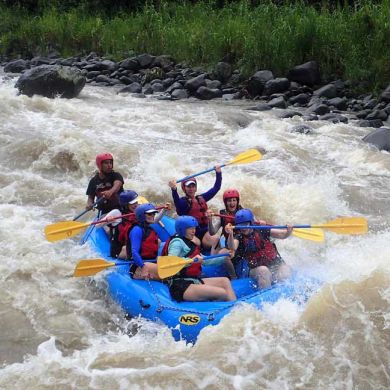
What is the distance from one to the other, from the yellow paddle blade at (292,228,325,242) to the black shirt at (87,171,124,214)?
196cm

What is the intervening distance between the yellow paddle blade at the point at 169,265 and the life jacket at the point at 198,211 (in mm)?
1156

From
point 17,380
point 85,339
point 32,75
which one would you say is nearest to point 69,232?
point 85,339

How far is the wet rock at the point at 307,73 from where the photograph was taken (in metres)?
12.0

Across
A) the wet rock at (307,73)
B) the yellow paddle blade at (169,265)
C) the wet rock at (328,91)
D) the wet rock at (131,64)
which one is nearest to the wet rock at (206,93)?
the wet rock at (307,73)

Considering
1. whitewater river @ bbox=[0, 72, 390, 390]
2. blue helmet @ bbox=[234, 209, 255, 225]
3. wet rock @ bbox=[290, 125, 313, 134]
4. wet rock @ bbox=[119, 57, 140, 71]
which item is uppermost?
blue helmet @ bbox=[234, 209, 255, 225]

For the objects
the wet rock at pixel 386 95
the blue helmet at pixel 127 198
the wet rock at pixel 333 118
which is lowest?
the wet rock at pixel 333 118

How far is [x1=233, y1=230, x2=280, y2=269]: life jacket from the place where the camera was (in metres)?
4.70

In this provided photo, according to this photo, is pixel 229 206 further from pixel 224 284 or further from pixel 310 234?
pixel 224 284

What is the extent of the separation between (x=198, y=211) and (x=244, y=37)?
334 inches

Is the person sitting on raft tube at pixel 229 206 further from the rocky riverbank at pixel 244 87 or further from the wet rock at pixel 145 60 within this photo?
the wet rock at pixel 145 60

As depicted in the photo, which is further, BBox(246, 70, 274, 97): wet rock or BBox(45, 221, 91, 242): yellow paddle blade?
BBox(246, 70, 274, 97): wet rock

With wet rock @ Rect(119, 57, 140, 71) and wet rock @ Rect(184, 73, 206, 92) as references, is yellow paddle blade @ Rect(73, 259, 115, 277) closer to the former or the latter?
wet rock @ Rect(184, 73, 206, 92)

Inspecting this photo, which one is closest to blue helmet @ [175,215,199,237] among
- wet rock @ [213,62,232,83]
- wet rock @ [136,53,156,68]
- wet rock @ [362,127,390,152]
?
wet rock @ [362,127,390,152]

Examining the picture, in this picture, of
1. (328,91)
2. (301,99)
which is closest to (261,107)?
(301,99)
